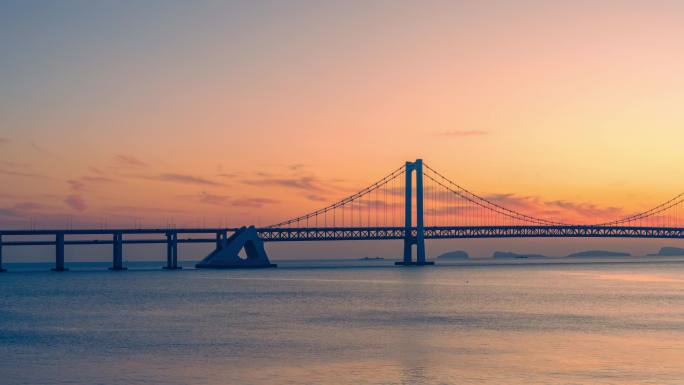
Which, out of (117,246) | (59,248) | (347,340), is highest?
(117,246)

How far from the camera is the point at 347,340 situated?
34.6 m

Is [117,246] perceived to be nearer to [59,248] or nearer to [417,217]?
[59,248]

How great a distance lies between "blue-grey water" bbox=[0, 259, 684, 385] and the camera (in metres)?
25.9

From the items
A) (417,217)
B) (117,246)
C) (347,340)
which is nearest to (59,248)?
(117,246)

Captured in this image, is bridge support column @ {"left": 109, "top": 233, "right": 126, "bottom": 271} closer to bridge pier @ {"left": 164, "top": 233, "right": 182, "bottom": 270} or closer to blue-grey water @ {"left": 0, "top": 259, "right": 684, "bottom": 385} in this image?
bridge pier @ {"left": 164, "top": 233, "right": 182, "bottom": 270}

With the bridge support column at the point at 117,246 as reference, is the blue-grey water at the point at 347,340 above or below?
below

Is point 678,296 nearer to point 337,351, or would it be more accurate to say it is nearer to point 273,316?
point 273,316

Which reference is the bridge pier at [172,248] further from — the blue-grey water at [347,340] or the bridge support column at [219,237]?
the blue-grey water at [347,340]

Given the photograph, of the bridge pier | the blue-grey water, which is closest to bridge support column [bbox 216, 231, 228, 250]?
the bridge pier

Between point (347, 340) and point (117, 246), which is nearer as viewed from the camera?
point (347, 340)

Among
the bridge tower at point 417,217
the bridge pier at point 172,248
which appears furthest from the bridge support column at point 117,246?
the bridge tower at point 417,217

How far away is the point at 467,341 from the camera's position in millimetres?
34062

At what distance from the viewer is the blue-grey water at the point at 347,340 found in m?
25.9

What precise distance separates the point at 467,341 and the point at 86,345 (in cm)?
1441
